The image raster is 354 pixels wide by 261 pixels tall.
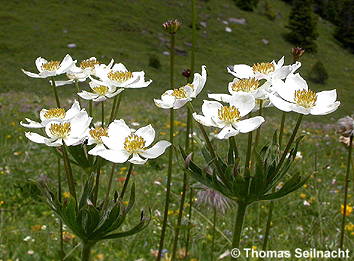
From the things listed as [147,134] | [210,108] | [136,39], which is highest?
[210,108]

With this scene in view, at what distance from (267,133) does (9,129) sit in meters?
6.01

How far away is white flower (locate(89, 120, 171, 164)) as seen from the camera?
1390 mm

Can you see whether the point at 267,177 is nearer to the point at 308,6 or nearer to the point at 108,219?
the point at 108,219

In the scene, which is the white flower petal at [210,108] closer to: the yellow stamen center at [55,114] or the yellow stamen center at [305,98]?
the yellow stamen center at [305,98]

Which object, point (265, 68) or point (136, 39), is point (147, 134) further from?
point (136, 39)

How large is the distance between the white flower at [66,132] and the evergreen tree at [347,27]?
58.2 metres

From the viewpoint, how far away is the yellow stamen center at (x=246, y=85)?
1518 millimetres

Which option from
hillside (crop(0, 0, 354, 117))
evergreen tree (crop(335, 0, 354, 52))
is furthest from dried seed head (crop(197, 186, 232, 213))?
evergreen tree (crop(335, 0, 354, 52))

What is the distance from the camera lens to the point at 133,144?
1.45 meters

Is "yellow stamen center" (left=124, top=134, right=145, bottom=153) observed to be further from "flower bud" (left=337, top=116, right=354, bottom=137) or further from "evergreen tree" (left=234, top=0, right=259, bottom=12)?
"evergreen tree" (left=234, top=0, right=259, bottom=12)

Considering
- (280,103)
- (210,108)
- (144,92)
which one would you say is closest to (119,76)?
(210,108)

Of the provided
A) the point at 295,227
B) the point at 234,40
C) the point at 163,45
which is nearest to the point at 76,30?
the point at 163,45

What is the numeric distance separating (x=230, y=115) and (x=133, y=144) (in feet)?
1.02

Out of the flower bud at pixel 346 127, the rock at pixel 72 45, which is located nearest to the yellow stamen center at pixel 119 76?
the flower bud at pixel 346 127
